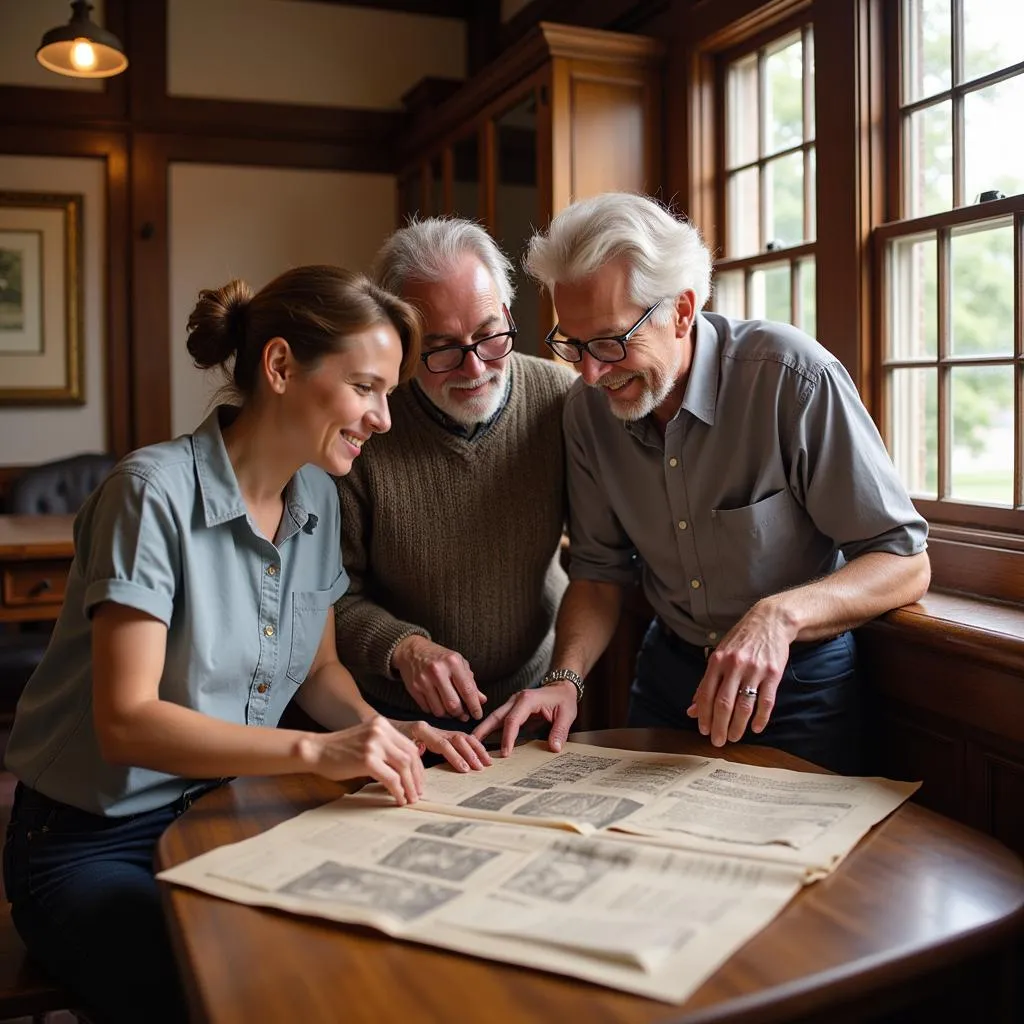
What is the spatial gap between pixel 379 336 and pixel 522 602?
0.73m

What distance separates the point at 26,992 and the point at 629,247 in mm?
1429

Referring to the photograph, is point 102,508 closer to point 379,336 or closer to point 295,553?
point 295,553

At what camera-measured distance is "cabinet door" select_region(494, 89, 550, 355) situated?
3.77 metres

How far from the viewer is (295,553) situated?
178cm

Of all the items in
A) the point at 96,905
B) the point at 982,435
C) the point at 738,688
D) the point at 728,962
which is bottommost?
the point at 96,905

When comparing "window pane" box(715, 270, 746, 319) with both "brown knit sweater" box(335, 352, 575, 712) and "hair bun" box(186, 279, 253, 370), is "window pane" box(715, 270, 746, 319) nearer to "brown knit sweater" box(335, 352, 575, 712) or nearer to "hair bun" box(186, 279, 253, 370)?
"brown knit sweater" box(335, 352, 575, 712)

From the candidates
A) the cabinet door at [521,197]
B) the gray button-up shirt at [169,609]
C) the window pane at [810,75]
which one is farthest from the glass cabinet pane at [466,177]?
the gray button-up shirt at [169,609]

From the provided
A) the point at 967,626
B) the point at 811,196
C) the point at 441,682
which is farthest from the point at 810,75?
the point at 441,682

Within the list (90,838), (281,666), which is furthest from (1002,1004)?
(90,838)

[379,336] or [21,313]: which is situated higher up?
[21,313]

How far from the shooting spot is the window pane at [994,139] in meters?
2.31

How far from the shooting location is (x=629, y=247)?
1.84 metres

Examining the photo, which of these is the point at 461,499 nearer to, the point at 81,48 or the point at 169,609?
the point at 169,609

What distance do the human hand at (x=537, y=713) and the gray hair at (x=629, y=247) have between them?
650 millimetres
